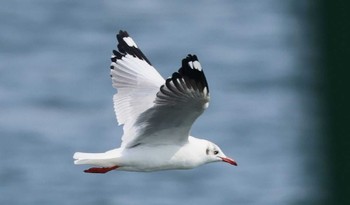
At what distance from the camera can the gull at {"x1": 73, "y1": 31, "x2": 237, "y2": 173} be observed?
324 cm

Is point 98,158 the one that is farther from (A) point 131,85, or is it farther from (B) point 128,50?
(B) point 128,50

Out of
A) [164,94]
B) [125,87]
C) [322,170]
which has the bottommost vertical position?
[322,170]

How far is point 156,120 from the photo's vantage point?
3594 millimetres

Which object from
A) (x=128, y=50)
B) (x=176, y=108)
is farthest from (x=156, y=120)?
(x=128, y=50)

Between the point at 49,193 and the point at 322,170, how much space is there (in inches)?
359

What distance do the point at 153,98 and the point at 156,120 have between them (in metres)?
0.30

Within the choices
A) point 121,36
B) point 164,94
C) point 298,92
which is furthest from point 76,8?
point 298,92

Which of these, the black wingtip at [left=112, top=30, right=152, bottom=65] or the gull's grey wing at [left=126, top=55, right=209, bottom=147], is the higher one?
the black wingtip at [left=112, top=30, right=152, bottom=65]

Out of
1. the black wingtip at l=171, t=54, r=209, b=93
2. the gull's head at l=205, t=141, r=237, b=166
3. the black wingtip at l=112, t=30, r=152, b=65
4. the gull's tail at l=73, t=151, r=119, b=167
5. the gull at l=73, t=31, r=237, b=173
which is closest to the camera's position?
the black wingtip at l=171, t=54, r=209, b=93

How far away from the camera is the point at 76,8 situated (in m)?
16.4

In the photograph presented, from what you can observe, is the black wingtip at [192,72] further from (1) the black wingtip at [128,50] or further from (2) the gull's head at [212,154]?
(1) the black wingtip at [128,50]

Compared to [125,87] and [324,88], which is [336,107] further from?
[125,87]

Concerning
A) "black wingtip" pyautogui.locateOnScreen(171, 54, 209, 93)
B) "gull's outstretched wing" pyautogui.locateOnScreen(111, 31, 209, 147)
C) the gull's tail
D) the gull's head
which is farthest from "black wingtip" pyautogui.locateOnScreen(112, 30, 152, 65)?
"black wingtip" pyautogui.locateOnScreen(171, 54, 209, 93)

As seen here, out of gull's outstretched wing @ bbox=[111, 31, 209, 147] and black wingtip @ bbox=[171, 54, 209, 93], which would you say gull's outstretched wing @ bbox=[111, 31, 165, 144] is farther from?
black wingtip @ bbox=[171, 54, 209, 93]
